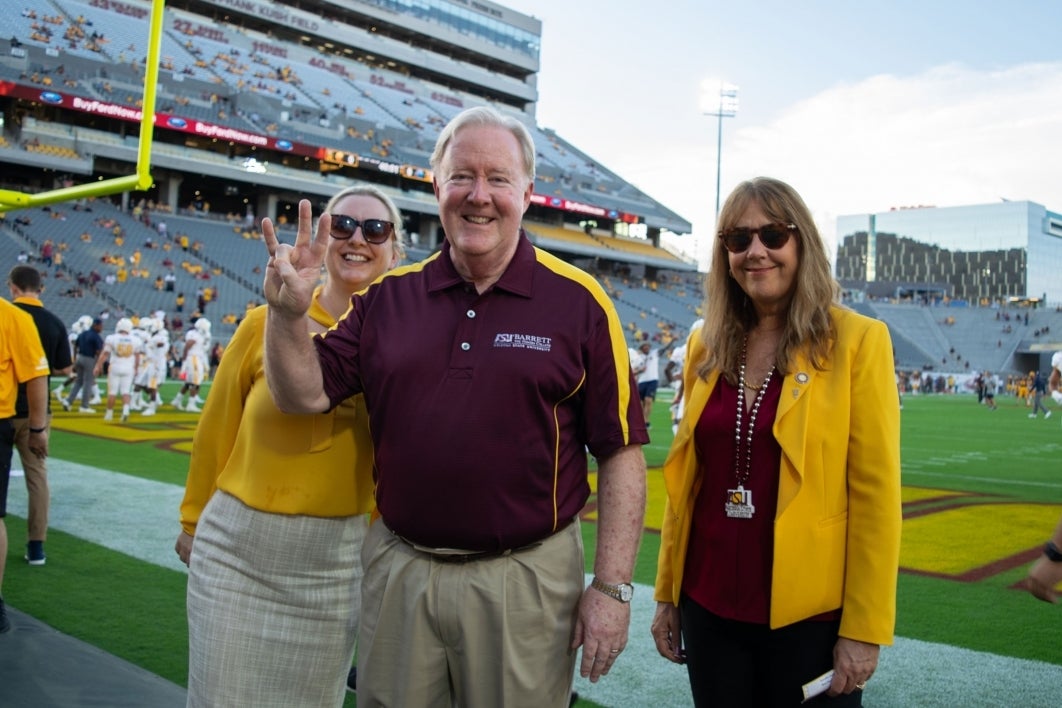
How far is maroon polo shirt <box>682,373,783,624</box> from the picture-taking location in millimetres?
2121

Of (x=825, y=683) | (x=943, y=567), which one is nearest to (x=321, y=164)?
(x=943, y=567)

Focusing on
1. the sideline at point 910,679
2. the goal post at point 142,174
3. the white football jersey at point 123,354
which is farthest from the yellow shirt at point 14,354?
the white football jersey at point 123,354

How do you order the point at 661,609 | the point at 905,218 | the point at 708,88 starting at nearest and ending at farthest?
the point at 661,609
the point at 708,88
the point at 905,218

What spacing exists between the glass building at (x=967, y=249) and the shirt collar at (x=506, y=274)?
10966 cm

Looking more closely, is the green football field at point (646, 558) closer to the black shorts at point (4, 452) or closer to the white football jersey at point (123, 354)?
the black shorts at point (4, 452)

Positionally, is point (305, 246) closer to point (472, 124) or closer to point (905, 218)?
point (472, 124)

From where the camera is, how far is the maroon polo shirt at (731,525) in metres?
2.12

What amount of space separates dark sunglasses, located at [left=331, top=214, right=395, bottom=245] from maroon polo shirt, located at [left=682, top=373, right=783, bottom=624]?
1.13m

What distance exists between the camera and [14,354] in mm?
4352

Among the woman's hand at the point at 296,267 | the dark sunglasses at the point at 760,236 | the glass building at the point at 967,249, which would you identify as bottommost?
the woman's hand at the point at 296,267

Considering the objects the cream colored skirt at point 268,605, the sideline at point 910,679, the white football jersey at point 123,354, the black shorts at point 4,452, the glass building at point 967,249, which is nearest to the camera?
the cream colored skirt at point 268,605

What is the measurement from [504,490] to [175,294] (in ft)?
96.3

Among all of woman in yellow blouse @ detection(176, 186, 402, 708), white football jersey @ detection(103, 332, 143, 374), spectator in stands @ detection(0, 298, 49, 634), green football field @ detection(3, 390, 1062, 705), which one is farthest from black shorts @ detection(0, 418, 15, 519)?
white football jersey @ detection(103, 332, 143, 374)

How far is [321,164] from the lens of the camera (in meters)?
43.9
